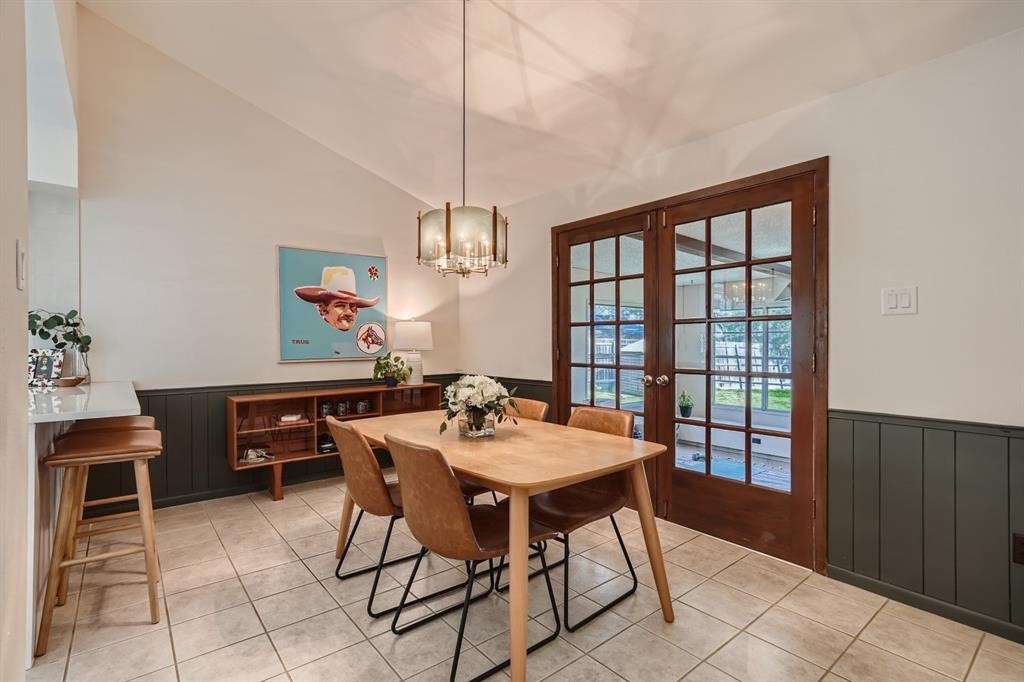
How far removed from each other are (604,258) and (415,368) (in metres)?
1.93

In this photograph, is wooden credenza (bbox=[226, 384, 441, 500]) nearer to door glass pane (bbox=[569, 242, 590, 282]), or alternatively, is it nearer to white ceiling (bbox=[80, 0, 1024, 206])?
door glass pane (bbox=[569, 242, 590, 282])

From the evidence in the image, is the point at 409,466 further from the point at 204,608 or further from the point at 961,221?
the point at 961,221

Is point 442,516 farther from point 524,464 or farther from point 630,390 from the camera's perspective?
point 630,390

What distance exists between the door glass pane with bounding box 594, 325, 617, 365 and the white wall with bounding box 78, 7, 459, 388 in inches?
84.1

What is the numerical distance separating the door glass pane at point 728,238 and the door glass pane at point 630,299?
555 mm

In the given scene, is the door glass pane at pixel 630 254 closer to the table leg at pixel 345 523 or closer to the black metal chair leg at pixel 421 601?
the black metal chair leg at pixel 421 601

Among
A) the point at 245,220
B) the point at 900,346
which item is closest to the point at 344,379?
the point at 245,220

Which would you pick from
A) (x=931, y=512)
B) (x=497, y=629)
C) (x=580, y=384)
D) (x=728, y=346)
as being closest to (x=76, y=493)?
(x=497, y=629)

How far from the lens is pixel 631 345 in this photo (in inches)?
141

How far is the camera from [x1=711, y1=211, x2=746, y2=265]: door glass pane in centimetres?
300

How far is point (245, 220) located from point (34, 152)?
47.8 inches

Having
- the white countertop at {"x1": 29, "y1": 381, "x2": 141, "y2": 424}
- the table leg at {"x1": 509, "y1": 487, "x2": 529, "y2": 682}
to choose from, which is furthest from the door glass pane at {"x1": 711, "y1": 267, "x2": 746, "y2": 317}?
the white countertop at {"x1": 29, "y1": 381, "x2": 141, "y2": 424}

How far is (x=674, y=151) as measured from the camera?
3309 mm

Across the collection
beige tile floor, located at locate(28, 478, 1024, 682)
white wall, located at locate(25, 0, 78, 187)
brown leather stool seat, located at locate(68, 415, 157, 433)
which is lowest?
beige tile floor, located at locate(28, 478, 1024, 682)
